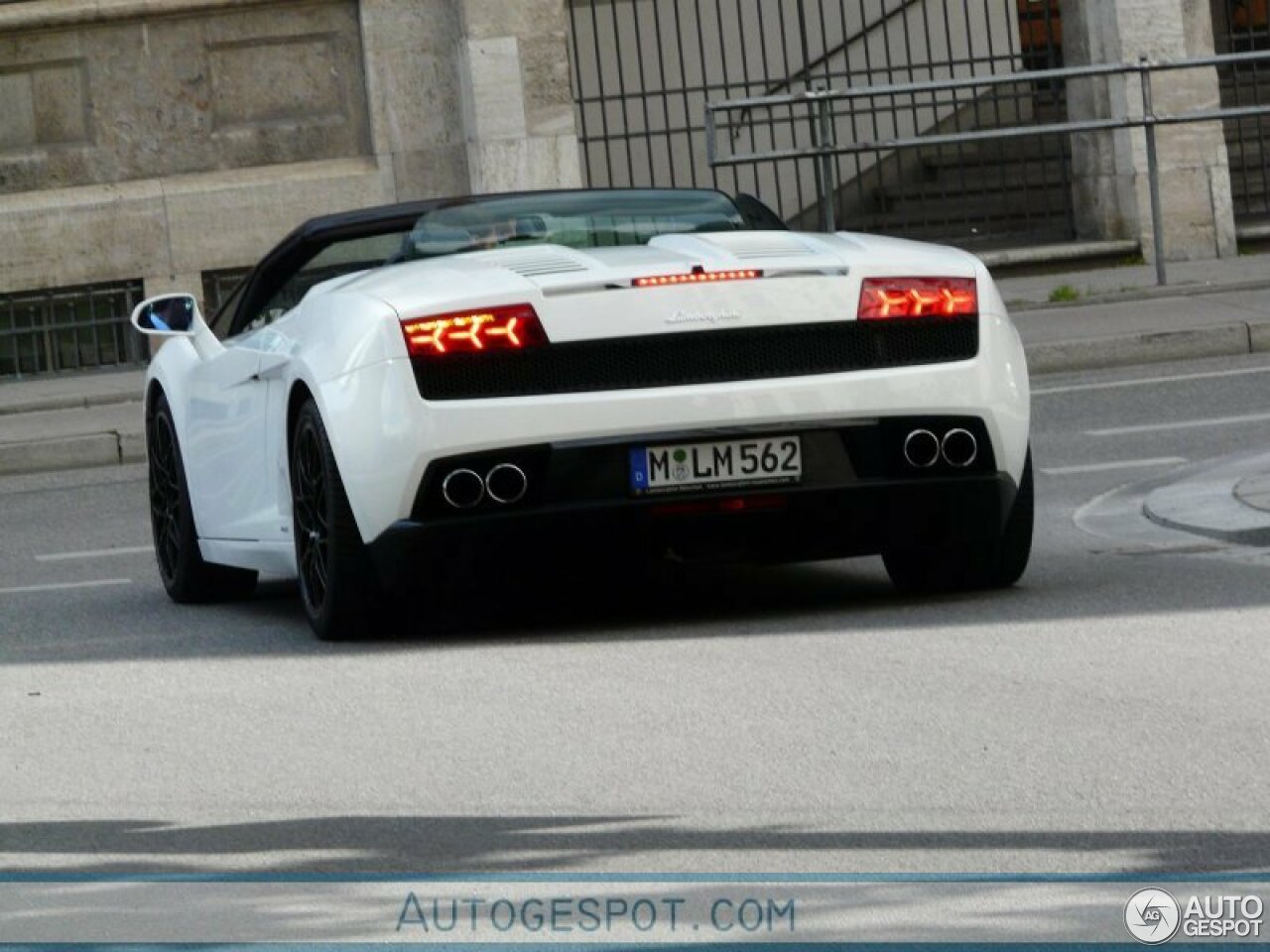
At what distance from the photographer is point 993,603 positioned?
7.84 metres

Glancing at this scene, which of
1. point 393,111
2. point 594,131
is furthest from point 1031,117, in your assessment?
point 393,111

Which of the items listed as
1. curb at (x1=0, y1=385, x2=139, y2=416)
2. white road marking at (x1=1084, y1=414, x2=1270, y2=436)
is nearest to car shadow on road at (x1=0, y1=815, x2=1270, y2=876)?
→ white road marking at (x1=1084, y1=414, x2=1270, y2=436)

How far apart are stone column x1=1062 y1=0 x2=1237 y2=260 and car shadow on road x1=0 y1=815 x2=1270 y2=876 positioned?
17578 mm

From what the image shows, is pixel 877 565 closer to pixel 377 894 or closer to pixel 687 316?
pixel 687 316

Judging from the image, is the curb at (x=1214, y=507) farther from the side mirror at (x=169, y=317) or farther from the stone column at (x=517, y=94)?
the stone column at (x=517, y=94)

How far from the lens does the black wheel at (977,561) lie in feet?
25.8

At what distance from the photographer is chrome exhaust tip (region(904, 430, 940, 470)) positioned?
7.42 meters

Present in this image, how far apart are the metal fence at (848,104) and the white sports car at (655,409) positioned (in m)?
15.4

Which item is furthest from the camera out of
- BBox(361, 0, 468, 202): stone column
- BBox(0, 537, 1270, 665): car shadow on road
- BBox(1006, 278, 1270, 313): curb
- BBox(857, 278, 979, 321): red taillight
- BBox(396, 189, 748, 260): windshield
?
BBox(361, 0, 468, 202): stone column

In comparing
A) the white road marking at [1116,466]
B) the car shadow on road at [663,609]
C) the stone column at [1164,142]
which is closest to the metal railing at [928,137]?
the stone column at [1164,142]

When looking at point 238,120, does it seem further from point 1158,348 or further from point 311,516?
point 311,516

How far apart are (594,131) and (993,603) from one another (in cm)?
1706

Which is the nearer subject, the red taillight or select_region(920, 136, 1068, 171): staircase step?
the red taillight

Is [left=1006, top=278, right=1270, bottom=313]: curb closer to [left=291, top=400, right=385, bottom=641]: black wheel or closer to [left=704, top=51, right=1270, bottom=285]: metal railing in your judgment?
[left=704, top=51, right=1270, bottom=285]: metal railing
